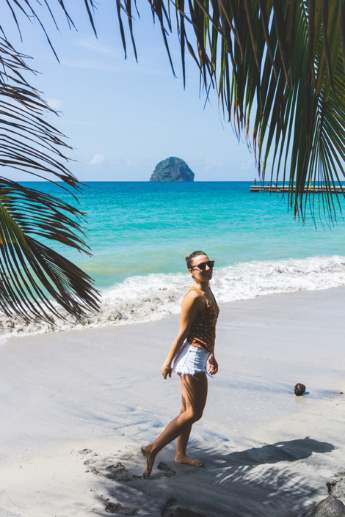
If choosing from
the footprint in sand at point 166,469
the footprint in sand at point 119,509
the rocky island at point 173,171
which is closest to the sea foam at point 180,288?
the footprint in sand at point 166,469

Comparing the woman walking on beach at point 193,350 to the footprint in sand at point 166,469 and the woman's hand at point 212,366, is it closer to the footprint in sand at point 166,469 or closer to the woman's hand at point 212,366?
the woman's hand at point 212,366

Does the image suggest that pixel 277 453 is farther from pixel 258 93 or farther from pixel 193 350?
pixel 258 93

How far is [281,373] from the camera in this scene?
15.9 feet

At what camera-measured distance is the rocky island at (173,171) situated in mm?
174500

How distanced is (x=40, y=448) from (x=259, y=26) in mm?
3395

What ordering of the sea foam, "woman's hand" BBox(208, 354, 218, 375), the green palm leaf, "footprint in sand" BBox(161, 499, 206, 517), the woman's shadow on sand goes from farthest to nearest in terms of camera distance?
the sea foam < the woman's shadow on sand < "woman's hand" BBox(208, 354, 218, 375) < "footprint in sand" BBox(161, 499, 206, 517) < the green palm leaf

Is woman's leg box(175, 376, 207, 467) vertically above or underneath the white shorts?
underneath

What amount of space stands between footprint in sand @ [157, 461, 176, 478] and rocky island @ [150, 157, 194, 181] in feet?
573

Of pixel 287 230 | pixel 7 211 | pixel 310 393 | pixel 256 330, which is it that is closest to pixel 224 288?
pixel 256 330

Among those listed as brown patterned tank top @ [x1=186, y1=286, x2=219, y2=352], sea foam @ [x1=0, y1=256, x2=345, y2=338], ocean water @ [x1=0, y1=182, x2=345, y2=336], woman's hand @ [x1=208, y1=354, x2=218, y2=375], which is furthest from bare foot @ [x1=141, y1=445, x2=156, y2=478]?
sea foam @ [x1=0, y1=256, x2=345, y2=338]

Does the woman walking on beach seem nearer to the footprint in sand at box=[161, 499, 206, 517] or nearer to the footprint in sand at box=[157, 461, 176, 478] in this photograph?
the footprint in sand at box=[157, 461, 176, 478]

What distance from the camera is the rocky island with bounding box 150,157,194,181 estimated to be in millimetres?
174500

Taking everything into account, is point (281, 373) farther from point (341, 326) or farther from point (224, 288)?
point (224, 288)

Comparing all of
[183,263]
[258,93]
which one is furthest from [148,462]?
[183,263]
